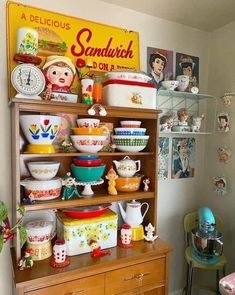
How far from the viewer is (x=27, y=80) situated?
1194 mm

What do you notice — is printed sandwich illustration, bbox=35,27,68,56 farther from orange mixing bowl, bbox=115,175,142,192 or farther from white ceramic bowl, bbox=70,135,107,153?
orange mixing bowl, bbox=115,175,142,192

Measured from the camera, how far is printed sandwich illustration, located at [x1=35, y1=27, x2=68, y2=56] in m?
1.43

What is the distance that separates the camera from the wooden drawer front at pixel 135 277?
1.29 meters

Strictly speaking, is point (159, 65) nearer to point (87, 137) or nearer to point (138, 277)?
point (87, 137)

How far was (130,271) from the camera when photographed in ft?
4.40

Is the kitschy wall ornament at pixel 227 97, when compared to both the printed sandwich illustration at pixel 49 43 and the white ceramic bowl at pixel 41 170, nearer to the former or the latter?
the printed sandwich illustration at pixel 49 43

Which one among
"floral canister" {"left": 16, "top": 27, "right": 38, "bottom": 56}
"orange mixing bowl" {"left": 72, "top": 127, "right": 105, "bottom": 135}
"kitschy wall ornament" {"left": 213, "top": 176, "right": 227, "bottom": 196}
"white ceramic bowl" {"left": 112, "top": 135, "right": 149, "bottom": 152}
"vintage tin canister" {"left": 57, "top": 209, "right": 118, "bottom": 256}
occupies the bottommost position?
"vintage tin canister" {"left": 57, "top": 209, "right": 118, "bottom": 256}

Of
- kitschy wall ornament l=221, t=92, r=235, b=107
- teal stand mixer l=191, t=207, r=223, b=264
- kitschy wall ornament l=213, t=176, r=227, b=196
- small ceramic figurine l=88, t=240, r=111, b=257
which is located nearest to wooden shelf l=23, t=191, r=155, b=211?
small ceramic figurine l=88, t=240, r=111, b=257

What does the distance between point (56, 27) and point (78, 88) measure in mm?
380

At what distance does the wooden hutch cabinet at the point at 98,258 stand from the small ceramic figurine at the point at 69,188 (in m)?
0.04

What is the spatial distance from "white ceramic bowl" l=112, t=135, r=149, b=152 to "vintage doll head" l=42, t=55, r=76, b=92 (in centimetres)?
43

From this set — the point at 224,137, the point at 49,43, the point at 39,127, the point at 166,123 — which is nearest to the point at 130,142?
the point at 166,123

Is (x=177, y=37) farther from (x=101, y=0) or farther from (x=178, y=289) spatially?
(x=178, y=289)

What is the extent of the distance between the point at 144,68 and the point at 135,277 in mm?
1356
